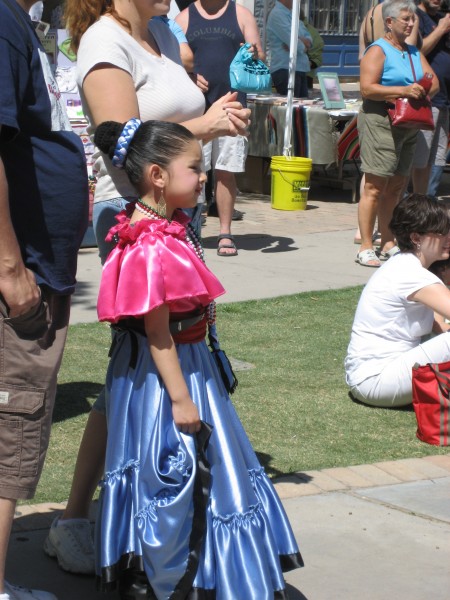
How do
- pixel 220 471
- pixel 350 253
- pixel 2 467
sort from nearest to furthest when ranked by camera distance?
1. pixel 2 467
2. pixel 220 471
3. pixel 350 253

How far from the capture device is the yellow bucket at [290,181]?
1080cm

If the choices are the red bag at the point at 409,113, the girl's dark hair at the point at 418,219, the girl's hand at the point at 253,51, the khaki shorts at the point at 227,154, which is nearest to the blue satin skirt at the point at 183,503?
the girl's dark hair at the point at 418,219

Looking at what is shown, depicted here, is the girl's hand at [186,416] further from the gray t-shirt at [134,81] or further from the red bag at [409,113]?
the red bag at [409,113]

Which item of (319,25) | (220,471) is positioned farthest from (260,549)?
(319,25)

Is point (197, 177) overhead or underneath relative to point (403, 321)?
overhead

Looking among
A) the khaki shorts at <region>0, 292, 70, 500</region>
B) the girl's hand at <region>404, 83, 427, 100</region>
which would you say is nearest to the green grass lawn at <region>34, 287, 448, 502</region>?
the khaki shorts at <region>0, 292, 70, 500</region>

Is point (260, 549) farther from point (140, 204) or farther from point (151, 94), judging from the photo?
point (151, 94)

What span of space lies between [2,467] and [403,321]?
9.28 ft

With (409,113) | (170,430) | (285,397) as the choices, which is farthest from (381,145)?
(170,430)

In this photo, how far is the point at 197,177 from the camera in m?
3.20

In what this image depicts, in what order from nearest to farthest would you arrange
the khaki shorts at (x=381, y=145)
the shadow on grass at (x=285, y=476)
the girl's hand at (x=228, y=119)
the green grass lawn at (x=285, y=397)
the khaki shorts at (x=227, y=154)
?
the girl's hand at (x=228, y=119) → the shadow on grass at (x=285, y=476) → the green grass lawn at (x=285, y=397) → the khaki shorts at (x=381, y=145) → the khaki shorts at (x=227, y=154)

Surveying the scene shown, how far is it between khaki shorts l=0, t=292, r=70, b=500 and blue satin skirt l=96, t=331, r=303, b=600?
0.27 m

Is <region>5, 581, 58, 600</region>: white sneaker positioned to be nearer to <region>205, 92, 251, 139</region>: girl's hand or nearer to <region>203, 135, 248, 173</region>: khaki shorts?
<region>205, 92, 251, 139</region>: girl's hand

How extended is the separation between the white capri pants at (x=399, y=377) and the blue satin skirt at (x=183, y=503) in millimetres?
2120
